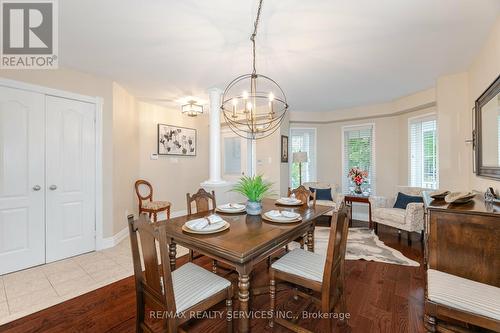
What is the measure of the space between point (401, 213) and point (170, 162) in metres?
4.47

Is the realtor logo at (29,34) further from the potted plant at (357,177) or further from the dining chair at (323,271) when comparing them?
the potted plant at (357,177)

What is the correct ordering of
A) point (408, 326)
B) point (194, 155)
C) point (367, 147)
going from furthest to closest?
point (194, 155), point (367, 147), point (408, 326)

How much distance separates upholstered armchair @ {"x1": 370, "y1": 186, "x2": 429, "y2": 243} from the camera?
10.7 ft

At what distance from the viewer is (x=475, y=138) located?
261 centimetres

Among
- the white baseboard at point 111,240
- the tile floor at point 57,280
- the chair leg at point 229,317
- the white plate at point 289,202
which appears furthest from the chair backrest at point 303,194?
the white baseboard at point 111,240

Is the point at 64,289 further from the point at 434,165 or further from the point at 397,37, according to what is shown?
the point at 434,165

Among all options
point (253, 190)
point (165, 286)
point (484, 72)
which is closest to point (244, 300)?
point (165, 286)

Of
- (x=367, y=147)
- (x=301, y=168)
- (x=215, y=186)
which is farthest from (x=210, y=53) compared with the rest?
(x=367, y=147)

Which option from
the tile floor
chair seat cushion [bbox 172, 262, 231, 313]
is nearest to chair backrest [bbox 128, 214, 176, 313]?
chair seat cushion [bbox 172, 262, 231, 313]

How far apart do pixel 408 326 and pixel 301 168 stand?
3.96 metres

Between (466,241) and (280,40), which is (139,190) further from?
(466,241)

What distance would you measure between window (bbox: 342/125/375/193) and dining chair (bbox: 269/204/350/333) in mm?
3720

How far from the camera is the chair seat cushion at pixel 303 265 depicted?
159 cm

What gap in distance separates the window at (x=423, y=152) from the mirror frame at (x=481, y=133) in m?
1.56
